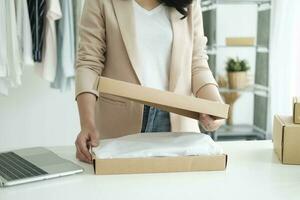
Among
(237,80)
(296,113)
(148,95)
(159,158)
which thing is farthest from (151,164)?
(237,80)

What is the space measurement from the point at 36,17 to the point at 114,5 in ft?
3.28

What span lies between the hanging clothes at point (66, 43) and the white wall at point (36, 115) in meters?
0.29

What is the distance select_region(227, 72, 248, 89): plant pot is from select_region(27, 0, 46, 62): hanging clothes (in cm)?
126

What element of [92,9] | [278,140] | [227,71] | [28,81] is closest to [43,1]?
[28,81]

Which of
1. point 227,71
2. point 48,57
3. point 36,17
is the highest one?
point 36,17

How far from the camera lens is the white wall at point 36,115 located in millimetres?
2494

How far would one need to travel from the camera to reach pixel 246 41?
9.22 feet

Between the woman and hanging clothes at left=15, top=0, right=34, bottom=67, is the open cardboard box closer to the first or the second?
the woman

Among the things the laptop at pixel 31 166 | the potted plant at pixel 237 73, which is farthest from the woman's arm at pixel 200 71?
the potted plant at pixel 237 73

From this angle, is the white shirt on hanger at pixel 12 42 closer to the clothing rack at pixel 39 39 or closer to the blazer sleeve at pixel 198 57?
the clothing rack at pixel 39 39

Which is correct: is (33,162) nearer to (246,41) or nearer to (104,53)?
(104,53)

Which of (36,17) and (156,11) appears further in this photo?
(36,17)

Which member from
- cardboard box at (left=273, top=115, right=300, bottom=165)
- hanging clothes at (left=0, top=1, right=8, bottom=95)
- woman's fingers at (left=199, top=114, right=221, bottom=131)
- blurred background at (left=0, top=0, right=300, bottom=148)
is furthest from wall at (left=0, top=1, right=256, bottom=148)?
cardboard box at (left=273, top=115, right=300, bottom=165)

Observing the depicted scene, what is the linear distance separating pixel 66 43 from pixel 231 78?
44.8 inches
